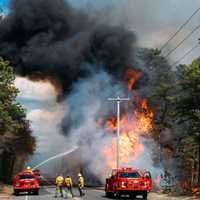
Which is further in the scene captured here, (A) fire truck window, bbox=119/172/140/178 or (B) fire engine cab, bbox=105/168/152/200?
(A) fire truck window, bbox=119/172/140/178

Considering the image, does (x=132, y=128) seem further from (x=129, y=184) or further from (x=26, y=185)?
(x=129, y=184)

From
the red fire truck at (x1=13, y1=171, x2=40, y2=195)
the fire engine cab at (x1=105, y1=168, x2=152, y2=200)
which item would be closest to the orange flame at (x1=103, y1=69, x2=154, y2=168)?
the red fire truck at (x1=13, y1=171, x2=40, y2=195)

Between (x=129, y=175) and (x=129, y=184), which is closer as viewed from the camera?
(x=129, y=184)

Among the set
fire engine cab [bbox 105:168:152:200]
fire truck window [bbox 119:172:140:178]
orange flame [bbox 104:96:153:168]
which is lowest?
fire engine cab [bbox 105:168:152:200]

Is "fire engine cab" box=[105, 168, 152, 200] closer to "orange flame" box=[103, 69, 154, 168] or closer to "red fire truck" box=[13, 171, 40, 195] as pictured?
"red fire truck" box=[13, 171, 40, 195]

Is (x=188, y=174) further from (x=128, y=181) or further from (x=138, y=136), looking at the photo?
(x=128, y=181)

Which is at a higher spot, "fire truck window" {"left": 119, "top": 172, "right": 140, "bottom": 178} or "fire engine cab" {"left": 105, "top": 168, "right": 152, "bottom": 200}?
"fire truck window" {"left": 119, "top": 172, "right": 140, "bottom": 178}

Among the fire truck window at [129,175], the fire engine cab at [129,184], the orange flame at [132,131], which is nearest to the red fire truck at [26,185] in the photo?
the fire engine cab at [129,184]

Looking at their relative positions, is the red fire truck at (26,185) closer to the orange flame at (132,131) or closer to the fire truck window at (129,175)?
the fire truck window at (129,175)

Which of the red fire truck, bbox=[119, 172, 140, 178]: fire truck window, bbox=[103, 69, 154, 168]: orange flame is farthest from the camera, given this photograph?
bbox=[103, 69, 154, 168]: orange flame

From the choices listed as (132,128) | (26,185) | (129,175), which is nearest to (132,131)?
(132,128)

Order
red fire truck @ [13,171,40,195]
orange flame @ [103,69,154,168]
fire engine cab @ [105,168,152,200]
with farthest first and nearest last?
orange flame @ [103,69,154,168], red fire truck @ [13,171,40,195], fire engine cab @ [105,168,152,200]

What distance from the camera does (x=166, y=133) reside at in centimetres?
6347

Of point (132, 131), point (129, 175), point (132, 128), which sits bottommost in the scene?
point (129, 175)
